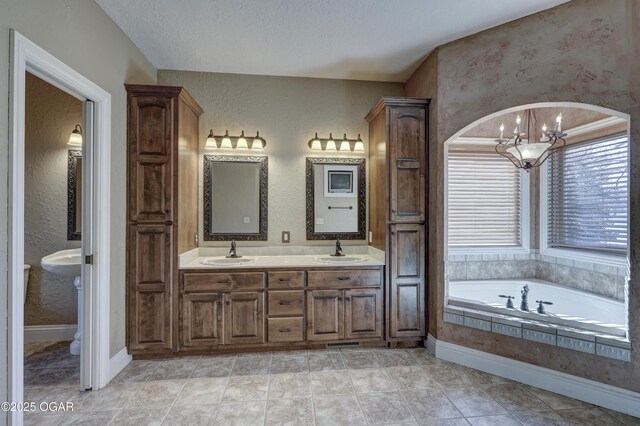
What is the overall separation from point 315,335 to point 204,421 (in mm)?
1179

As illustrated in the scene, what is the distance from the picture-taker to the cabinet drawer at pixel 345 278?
2842 millimetres

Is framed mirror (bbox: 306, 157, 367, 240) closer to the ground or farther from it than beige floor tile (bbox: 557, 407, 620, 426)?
farther from it

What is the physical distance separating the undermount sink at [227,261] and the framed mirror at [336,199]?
0.75 metres

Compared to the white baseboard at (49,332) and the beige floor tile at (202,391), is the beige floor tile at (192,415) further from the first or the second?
the white baseboard at (49,332)

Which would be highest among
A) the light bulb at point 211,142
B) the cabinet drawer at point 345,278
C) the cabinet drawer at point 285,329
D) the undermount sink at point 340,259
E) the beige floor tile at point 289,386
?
the light bulb at point 211,142

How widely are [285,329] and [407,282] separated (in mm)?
1272

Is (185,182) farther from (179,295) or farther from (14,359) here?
(14,359)

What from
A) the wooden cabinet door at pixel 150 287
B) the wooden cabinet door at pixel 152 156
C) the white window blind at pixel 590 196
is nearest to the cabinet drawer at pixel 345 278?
the wooden cabinet door at pixel 150 287

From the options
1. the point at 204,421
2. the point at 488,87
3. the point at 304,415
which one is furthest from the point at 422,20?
the point at 204,421

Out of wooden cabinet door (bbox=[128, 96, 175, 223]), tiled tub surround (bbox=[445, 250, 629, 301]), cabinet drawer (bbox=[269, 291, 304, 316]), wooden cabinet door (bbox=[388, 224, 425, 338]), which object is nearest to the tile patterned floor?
wooden cabinet door (bbox=[388, 224, 425, 338])

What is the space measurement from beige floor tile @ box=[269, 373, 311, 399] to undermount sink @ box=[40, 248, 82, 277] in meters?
1.93

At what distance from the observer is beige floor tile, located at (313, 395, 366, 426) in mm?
1896

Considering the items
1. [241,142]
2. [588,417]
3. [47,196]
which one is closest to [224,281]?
[241,142]

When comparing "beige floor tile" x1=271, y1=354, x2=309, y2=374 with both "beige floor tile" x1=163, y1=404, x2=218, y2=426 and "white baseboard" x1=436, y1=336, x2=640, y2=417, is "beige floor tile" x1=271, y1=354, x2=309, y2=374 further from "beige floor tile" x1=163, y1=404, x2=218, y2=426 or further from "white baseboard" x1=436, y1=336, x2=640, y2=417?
"white baseboard" x1=436, y1=336, x2=640, y2=417
